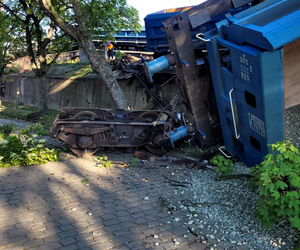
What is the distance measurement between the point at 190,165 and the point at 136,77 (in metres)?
5.95

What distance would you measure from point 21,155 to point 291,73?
492cm

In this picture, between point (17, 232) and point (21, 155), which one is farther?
point (21, 155)

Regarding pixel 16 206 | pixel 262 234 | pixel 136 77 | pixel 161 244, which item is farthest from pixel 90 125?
pixel 136 77

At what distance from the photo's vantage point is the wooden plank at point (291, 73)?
4684mm

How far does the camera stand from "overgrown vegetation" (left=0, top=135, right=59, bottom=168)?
610cm

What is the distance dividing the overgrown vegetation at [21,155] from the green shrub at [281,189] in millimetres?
4273

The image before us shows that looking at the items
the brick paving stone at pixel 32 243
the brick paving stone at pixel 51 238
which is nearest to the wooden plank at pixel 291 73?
the brick paving stone at pixel 51 238

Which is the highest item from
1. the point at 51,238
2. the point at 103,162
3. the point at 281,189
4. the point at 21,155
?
the point at 281,189

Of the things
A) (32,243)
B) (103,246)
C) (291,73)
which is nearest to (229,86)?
(291,73)

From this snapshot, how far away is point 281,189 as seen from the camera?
3391mm

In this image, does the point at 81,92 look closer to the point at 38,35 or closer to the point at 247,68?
the point at 38,35

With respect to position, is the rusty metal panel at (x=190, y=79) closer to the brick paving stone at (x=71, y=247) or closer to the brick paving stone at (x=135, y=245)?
the brick paving stone at (x=135, y=245)

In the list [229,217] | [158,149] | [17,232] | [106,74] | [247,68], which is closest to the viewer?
[17,232]

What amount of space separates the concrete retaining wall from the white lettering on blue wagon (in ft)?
19.3
